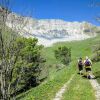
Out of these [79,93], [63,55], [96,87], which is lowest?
[79,93]

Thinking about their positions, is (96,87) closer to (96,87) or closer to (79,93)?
(96,87)

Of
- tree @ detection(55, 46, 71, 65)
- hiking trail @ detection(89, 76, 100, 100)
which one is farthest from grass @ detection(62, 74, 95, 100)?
tree @ detection(55, 46, 71, 65)

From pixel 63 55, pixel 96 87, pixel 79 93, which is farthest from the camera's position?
pixel 63 55

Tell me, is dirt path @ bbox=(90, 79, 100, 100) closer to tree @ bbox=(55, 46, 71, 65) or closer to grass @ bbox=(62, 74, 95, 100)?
grass @ bbox=(62, 74, 95, 100)

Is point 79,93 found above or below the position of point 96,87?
below

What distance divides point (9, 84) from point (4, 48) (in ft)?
6.11

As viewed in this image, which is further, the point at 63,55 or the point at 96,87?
the point at 63,55

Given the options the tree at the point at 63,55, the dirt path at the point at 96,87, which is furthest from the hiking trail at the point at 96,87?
the tree at the point at 63,55

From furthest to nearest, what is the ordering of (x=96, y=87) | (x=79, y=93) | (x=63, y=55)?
(x=63, y=55) → (x=96, y=87) → (x=79, y=93)

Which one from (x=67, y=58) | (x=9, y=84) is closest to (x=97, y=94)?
(x=9, y=84)

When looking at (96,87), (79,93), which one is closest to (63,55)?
(96,87)

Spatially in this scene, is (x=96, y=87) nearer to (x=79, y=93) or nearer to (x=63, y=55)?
(x=79, y=93)

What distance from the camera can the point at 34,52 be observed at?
104375mm

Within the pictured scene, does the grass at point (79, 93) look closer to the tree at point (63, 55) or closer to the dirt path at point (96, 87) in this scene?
the dirt path at point (96, 87)
